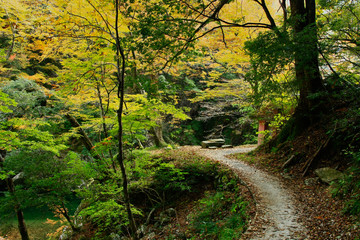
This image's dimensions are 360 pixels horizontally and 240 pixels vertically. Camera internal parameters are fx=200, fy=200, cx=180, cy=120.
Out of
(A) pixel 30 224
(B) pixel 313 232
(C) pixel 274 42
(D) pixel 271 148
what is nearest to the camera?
(B) pixel 313 232

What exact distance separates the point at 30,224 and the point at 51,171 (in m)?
6.03

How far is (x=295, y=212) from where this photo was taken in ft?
13.5

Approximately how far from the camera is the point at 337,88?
6.86 m

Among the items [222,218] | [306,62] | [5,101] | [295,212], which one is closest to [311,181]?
[295,212]

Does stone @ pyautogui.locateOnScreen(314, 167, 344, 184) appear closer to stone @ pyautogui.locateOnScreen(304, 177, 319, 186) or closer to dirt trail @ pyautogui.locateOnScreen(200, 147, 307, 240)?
stone @ pyautogui.locateOnScreen(304, 177, 319, 186)

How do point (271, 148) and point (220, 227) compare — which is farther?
point (271, 148)

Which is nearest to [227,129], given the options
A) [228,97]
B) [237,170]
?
[228,97]

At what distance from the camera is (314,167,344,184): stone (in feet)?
15.7

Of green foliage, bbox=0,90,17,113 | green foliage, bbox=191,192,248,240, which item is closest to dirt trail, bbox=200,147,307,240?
green foliage, bbox=191,192,248,240

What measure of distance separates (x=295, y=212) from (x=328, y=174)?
5.73ft

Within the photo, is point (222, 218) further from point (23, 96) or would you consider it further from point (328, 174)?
point (23, 96)

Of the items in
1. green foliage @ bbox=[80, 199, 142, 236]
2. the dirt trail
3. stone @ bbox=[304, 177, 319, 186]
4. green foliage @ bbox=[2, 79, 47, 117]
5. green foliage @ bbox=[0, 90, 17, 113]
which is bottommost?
green foliage @ bbox=[80, 199, 142, 236]

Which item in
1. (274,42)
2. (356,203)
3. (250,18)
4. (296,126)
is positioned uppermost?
(250,18)

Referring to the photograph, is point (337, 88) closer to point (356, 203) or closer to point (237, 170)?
point (237, 170)
